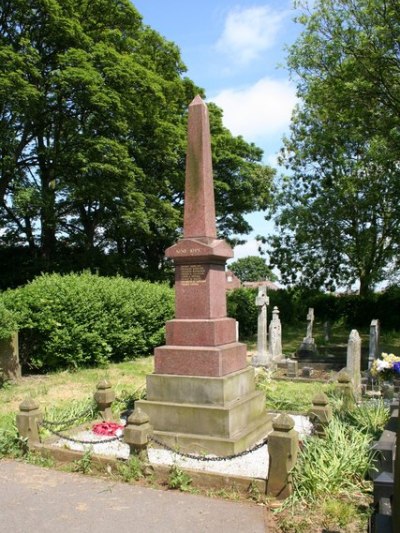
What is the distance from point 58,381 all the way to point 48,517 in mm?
7664

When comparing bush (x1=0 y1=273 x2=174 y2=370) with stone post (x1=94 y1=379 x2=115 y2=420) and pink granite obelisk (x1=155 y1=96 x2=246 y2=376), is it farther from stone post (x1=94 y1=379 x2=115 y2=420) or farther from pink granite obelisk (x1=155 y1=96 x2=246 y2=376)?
pink granite obelisk (x1=155 y1=96 x2=246 y2=376)

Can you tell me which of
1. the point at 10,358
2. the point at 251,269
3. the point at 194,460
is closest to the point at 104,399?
the point at 194,460

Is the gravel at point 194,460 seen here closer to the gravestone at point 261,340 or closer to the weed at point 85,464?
the weed at point 85,464

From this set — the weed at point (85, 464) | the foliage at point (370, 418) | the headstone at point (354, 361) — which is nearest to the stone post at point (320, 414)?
the foliage at point (370, 418)

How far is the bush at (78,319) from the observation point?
13.5m

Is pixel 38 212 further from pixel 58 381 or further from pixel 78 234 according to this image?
pixel 58 381

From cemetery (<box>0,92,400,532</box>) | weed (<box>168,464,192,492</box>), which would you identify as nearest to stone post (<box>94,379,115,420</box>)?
cemetery (<box>0,92,400,532</box>)

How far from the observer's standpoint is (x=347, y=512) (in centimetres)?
504

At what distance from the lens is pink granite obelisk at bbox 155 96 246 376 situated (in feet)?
24.7

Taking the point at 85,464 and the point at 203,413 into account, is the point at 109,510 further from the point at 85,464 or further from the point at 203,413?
the point at 203,413

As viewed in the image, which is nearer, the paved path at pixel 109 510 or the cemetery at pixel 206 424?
the paved path at pixel 109 510

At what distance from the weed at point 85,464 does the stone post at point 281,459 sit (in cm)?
233

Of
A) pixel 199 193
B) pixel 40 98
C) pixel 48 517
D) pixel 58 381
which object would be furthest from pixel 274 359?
pixel 40 98

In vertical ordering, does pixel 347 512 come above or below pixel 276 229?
below
